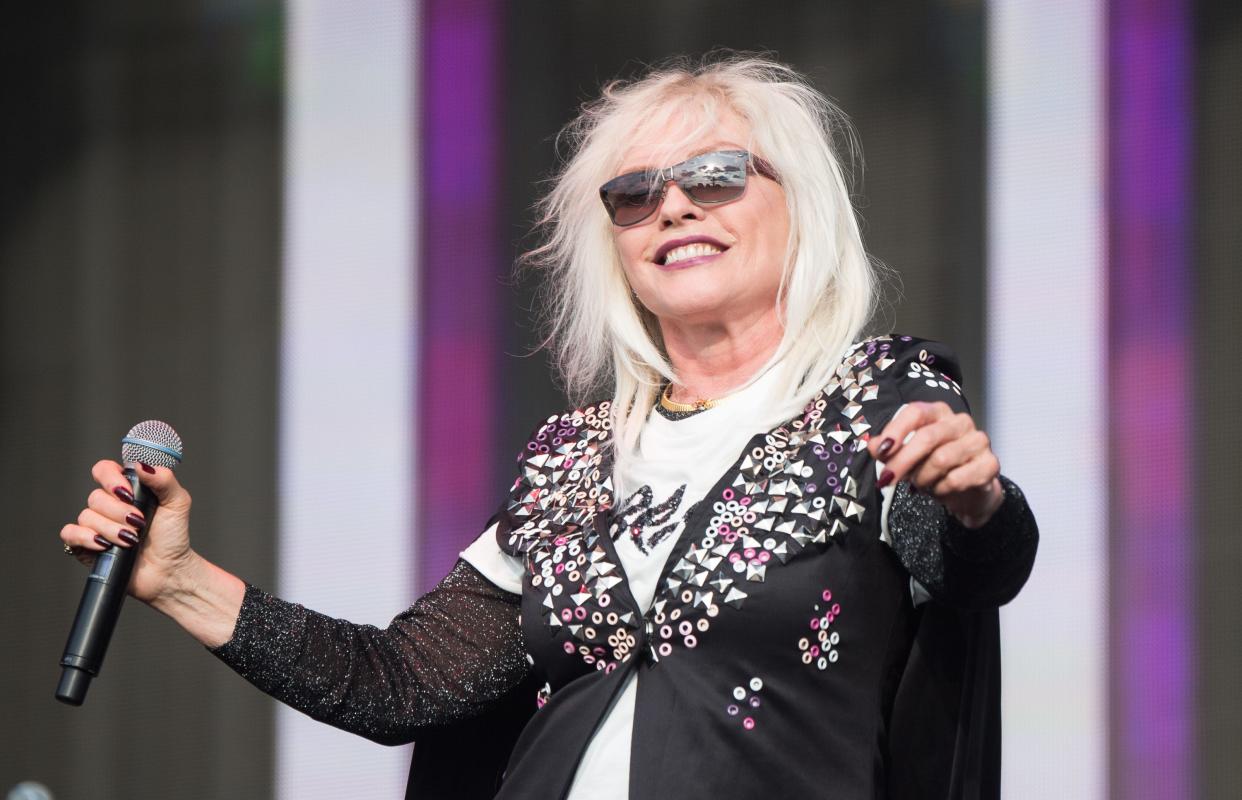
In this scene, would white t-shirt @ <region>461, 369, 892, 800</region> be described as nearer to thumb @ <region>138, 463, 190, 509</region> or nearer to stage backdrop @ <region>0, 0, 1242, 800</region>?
thumb @ <region>138, 463, 190, 509</region>

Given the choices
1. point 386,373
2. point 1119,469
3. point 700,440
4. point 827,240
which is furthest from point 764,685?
point 386,373

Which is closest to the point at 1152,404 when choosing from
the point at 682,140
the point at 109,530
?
the point at 682,140

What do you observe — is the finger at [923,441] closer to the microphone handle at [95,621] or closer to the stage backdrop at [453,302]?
the microphone handle at [95,621]

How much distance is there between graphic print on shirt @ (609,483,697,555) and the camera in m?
1.57

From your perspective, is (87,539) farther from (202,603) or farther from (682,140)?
(682,140)

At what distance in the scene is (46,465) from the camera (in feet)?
10.2

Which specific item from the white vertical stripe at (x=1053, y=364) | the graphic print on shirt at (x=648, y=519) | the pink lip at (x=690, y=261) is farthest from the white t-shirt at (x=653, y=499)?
the white vertical stripe at (x=1053, y=364)

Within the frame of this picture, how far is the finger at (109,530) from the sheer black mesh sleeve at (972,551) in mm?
751

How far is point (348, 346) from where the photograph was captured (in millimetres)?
2877

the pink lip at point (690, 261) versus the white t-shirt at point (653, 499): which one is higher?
the pink lip at point (690, 261)

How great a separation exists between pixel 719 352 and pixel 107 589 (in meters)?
0.73

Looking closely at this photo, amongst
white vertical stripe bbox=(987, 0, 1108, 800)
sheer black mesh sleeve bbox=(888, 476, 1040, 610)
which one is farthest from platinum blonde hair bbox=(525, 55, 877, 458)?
white vertical stripe bbox=(987, 0, 1108, 800)

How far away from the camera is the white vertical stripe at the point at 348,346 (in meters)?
2.79

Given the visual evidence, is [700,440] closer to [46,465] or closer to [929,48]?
[929,48]
